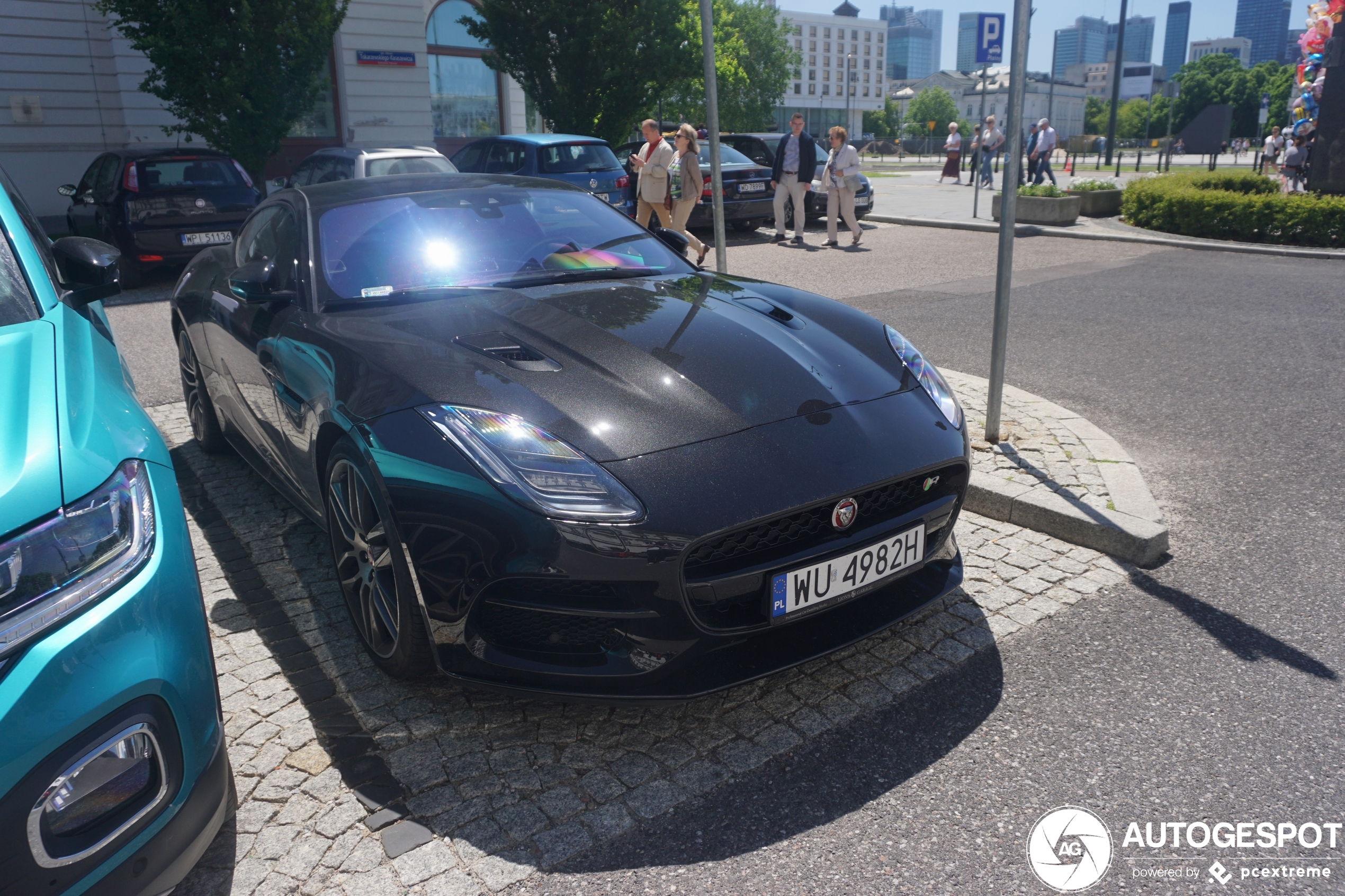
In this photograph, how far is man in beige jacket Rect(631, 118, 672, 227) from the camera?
10.9m

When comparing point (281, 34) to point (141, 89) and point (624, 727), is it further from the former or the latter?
point (624, 727)

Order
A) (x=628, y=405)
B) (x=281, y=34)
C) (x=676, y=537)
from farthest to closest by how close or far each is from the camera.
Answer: (x=281, y=34), (x=628, y=405), (x=676, y=537)

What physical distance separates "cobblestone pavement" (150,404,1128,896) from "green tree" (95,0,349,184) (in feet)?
51.4

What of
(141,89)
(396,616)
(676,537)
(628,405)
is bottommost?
(396,616)

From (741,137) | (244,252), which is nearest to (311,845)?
(244,252)

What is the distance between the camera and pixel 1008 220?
436 centimetres

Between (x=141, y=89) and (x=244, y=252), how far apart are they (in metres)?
15.3

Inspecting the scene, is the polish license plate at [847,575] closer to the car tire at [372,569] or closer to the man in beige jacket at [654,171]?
the car tire at [372,569]

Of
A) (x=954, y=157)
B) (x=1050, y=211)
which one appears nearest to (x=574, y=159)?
(x=1050, y=211)

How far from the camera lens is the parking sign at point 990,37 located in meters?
15.1

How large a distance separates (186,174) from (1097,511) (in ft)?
37.7

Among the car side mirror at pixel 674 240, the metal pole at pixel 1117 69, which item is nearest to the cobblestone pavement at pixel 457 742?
the car side mirror at pixel 674 240

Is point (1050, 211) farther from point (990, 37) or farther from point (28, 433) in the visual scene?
point (28, 433)

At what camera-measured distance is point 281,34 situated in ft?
53.6
